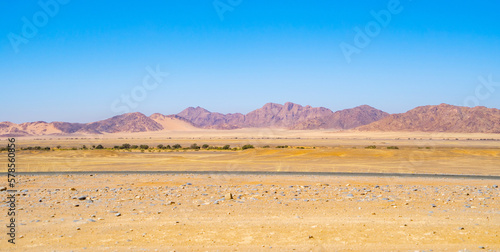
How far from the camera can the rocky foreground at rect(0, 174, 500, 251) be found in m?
8.21

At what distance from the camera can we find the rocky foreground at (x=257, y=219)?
8.21 metres

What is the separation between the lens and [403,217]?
10539 mm

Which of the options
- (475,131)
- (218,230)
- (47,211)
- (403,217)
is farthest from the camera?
(475,131)

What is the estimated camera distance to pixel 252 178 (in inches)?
810

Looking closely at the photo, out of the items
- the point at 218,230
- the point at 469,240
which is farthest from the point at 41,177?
the point at 469,240

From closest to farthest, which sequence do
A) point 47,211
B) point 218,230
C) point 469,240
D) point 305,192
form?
point 469,240 < point 218,230 < point 47,211 < point 305,192

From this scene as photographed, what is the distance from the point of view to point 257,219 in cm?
1030

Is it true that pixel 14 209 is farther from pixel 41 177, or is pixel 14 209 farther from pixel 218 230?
pixel 41 177

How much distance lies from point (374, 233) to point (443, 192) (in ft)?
24.6

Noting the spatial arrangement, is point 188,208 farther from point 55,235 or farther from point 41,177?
point 41,177

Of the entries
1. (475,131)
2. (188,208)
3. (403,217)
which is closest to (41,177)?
(188,208)

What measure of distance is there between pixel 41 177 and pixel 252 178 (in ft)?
35.8

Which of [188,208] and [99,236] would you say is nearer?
[99,236]

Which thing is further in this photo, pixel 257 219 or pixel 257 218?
pixel 257 218
